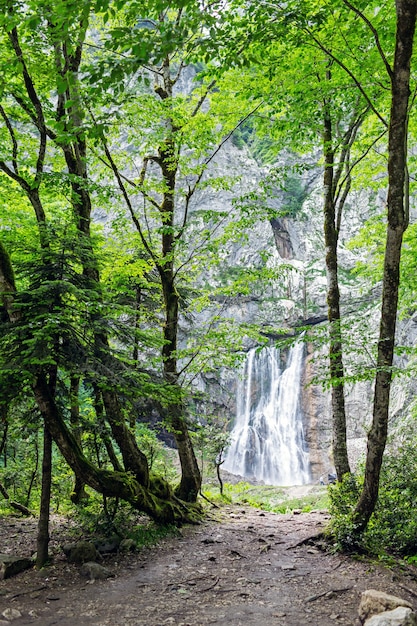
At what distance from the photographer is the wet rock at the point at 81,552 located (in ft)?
19.4

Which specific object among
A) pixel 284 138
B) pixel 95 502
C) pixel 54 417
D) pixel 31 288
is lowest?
pixel 95 502

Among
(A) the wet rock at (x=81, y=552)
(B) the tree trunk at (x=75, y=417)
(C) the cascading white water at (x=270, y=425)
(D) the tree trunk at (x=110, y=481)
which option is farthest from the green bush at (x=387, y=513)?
(C) the cascading white water at (x=270, y=425)

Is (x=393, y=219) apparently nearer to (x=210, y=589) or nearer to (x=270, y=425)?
(x=210, y=589)

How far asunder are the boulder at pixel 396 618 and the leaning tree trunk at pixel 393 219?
6.46 feet

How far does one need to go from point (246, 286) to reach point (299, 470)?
63.0ft

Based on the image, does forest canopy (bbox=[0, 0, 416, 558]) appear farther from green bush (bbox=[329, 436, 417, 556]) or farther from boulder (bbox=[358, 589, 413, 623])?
boulder (bbox=[358, 589, 413, 623])

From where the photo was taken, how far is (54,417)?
5.93m

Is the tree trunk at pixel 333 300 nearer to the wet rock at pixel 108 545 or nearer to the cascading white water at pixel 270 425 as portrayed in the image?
the wet rock at pixel 108 545

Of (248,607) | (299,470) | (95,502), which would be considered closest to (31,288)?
(95,502)

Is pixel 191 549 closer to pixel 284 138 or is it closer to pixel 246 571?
pixel 246 571

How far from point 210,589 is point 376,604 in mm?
2014

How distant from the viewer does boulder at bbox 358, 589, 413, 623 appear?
3.73 meters

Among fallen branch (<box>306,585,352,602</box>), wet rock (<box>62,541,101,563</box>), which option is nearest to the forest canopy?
wet rock (<box>62,541,101,563</box>)

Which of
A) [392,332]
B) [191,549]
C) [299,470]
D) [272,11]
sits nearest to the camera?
[272,11]
